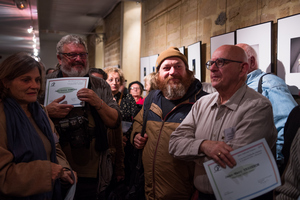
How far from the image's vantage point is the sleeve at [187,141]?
162 cm

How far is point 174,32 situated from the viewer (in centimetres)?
529

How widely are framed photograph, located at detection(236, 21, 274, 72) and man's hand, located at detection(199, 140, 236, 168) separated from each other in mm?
1713

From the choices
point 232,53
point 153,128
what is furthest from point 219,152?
point 153,128

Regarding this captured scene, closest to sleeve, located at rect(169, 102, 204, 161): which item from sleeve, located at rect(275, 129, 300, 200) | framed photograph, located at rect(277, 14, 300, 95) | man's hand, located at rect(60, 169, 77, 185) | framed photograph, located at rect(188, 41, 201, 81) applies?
sleeve, located at rect(275, 129, 300, 200)

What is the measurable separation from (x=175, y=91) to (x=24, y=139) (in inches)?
50.3

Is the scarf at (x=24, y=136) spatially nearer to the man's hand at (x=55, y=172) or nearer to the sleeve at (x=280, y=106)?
the man's hand at (x=55, y=172)

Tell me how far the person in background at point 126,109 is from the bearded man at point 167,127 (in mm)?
646

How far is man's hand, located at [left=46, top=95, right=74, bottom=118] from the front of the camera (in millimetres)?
2100

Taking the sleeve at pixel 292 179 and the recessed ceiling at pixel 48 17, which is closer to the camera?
the sleeve at pixel 292 179

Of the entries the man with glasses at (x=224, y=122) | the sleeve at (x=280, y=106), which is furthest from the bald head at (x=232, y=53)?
the sleeve at (x=280, y=106)

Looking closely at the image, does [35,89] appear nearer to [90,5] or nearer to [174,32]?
[174,32]

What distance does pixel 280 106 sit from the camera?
2.22 m

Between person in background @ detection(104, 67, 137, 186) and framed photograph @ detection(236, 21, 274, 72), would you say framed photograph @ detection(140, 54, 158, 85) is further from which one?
framed photograph @ detection(236, 21, 274, 72)

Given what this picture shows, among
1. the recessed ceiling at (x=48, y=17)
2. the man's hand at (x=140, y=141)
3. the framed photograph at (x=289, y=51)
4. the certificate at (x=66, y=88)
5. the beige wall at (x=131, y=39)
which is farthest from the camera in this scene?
the beige wall at (x=131, y=39)
